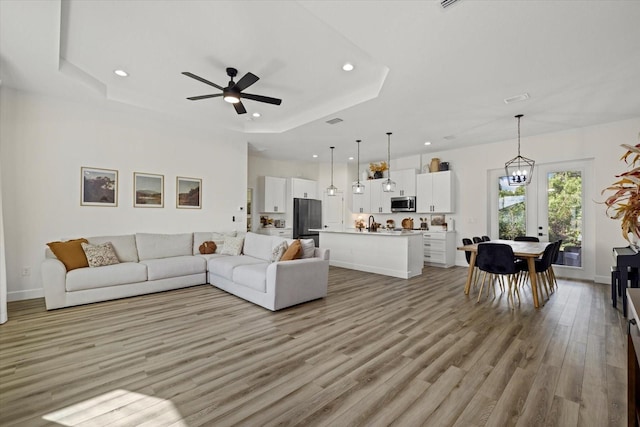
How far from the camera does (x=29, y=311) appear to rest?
3562mm

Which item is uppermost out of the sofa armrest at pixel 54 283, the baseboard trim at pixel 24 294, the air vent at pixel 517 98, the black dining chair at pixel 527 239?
the air vent at pixel 517 98

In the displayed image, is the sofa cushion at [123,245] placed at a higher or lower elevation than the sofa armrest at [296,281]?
higher

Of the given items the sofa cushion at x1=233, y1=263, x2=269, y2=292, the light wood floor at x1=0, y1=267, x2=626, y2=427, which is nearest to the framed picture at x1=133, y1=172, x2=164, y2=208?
the light wood floor at x1=0, y1=267, x2=626, y2=427

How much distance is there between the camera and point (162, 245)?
495 cm

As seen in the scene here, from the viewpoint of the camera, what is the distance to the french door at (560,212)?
5.43 meters

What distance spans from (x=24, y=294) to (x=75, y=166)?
202cm

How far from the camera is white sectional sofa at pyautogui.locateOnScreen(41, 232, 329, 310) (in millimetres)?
3607

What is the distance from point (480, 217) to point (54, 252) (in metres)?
7.90

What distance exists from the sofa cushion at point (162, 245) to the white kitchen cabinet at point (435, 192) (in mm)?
5626

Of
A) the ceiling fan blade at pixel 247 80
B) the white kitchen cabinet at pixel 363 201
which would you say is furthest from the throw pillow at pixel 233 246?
the white kitchen cabinet at pixel 363 201

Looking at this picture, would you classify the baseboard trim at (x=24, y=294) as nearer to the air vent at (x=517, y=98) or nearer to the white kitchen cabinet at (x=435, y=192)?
the air vent at (x=517, y=98)

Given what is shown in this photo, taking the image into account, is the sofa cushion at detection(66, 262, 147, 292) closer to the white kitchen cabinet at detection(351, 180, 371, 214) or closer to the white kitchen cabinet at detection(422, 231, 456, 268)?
the white kitchen cabinet at detection(422, 231, 456, 268)

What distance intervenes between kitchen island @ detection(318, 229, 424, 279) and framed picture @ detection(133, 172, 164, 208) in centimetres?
371

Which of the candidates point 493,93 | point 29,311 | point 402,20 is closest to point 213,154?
point 29,311
